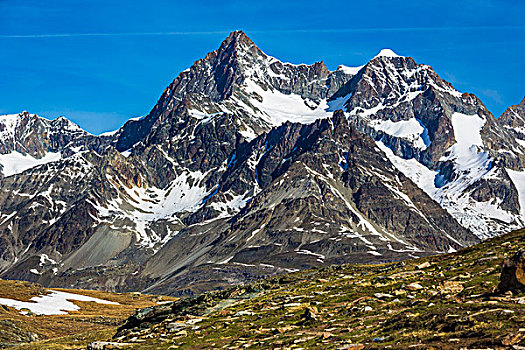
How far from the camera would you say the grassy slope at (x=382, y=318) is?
30.0 m

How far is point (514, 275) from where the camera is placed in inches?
1395

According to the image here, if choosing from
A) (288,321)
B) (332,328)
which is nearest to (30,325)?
(288,321)

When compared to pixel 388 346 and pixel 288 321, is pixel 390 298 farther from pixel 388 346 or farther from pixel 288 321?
pixel 388 346

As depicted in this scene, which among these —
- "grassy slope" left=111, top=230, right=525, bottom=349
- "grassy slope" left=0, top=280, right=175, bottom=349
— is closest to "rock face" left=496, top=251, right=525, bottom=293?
"grassy slope" left=111, top=230, right=525, bottom=349

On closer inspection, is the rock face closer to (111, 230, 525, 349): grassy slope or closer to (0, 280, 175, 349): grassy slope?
(111, 230, 525, 349): grassy slope

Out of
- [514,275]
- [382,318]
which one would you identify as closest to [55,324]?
[382,318]

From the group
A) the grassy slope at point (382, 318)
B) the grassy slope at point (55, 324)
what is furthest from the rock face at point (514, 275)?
the grassy slope at point (55, 324)

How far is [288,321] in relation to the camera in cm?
4372

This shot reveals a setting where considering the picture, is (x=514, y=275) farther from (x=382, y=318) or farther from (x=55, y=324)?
(x=55, y=324)

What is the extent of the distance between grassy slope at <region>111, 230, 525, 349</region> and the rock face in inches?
40.2

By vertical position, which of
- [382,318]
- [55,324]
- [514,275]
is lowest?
[55,324]

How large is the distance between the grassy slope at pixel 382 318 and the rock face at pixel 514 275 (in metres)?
1.02

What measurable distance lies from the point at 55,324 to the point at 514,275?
73927mm

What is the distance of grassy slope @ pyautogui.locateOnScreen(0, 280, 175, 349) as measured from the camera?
219 ft
